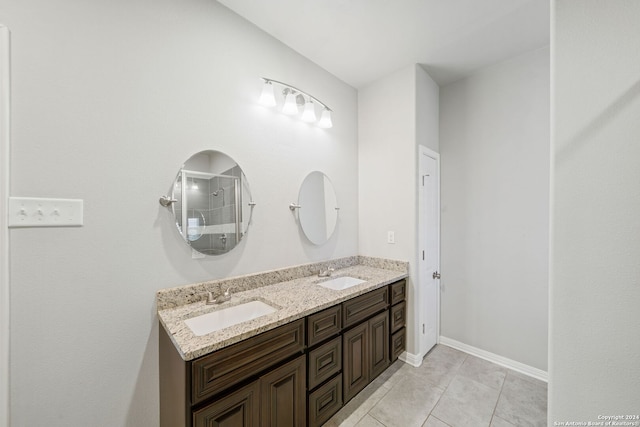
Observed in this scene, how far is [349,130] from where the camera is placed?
8.71 feet

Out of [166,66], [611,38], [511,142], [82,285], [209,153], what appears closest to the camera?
[611,38]

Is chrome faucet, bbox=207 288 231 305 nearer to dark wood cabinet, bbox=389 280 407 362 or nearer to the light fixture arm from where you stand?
dark wood cabinet, bbox=389 280 407 362

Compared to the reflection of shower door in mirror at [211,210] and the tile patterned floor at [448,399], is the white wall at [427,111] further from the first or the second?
the tile patterned floor at [448,399]

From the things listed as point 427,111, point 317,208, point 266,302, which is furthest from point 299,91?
point 266,302

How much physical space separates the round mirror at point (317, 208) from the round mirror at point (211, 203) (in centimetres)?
53

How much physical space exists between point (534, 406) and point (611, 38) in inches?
88.0

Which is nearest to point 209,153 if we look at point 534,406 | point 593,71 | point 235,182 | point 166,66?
point 235,182

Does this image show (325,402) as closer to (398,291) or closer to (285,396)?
(285,396)

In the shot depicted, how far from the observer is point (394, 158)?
2.43m

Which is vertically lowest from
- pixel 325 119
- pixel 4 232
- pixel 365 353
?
pixel 365 353

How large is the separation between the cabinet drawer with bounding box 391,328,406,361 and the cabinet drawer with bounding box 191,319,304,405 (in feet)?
3.76

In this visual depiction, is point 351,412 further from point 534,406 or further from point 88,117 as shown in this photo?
point 88,117

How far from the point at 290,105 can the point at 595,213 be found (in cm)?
185

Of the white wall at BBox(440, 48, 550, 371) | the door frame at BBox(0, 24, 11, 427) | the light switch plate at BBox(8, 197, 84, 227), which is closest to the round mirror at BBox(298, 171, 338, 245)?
the white wall at BBox(440, 48, 550, 371)
